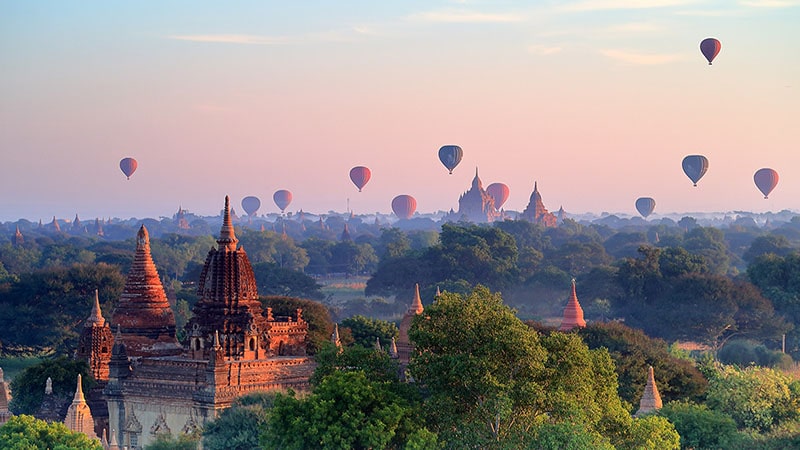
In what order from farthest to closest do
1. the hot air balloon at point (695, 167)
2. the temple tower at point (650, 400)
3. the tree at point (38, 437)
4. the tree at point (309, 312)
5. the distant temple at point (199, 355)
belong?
the hot air balloon at point (695, 167) → the tree at point (309, 312) → the distant temple at point (199, 355) → the temple tower at point (650, 400) → the tree at point (38, 437)

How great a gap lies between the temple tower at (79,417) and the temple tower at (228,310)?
14.8 feet

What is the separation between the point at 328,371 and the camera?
4816 cm

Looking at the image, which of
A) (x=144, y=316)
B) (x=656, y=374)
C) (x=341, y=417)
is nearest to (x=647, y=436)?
(x=341, y=417)

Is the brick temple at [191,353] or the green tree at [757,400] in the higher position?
the brick temple at [191,353]

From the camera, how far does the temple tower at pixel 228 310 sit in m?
58.9

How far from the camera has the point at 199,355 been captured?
193 feet

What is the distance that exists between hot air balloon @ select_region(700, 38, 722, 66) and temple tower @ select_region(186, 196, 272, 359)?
271 ft

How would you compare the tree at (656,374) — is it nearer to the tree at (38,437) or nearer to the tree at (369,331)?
the tree at (369,331)

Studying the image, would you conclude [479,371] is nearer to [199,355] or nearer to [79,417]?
[79,417]

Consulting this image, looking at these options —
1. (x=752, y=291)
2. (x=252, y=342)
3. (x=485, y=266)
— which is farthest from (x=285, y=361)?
(x=485, y=266)

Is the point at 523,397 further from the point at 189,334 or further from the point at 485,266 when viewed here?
the point at 485,266

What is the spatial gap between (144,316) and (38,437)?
14.1 m

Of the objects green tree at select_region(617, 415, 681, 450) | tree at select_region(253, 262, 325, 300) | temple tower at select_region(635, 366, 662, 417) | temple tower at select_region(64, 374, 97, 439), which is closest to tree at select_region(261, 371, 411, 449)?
green tree at select_region(617, 415, 681, 450)

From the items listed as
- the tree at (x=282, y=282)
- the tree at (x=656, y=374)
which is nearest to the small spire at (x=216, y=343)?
the tree at (x=656, y=374)
